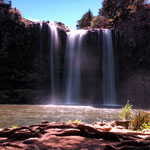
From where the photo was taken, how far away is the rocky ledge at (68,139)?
4035mm

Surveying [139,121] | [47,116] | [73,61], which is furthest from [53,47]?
[139,121]

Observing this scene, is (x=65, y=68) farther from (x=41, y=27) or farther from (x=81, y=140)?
(x=81, y=140)

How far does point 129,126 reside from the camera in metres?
7.33

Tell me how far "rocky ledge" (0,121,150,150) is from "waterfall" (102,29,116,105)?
25.6 metres

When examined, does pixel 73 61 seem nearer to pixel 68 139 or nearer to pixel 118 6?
pixel 118 6

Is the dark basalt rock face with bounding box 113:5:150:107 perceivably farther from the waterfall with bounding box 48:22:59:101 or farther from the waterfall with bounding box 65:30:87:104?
the waterfall with bounding box 48:22:59:101

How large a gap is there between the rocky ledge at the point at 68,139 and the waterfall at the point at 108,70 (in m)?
25.6

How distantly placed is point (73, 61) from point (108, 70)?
6.16 m

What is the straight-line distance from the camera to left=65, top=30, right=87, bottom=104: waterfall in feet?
106

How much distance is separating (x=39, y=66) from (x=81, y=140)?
94.9 ft

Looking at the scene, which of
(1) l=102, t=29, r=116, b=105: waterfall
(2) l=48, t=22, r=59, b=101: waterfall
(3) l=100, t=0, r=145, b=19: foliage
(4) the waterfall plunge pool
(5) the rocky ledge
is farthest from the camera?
(3) l=100, t=0, r=145, b=19: foliage

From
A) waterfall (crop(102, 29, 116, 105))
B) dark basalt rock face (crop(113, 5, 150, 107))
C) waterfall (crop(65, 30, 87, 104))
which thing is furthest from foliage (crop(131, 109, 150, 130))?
waterfall (crop(65, 30, 87, 104))

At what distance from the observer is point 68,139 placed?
4770mm

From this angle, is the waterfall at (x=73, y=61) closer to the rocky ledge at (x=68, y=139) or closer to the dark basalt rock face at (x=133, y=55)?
the dark basalt rock face at (x=133, y=55)
